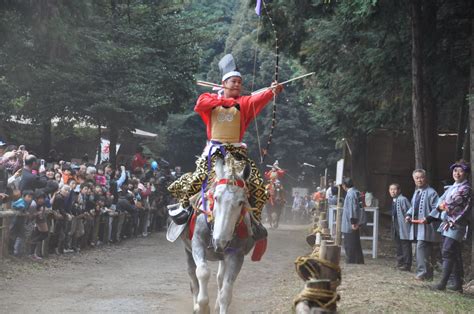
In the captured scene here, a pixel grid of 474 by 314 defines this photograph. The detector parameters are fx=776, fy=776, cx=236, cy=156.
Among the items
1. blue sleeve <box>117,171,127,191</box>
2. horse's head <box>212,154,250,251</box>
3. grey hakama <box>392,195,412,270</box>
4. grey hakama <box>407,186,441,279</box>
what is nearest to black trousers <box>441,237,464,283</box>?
grey hakama <box>407,186,441,279</box>

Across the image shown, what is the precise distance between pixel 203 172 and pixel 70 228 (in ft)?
28.4

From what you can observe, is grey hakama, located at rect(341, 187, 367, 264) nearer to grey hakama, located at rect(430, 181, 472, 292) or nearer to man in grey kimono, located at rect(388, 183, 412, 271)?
man in grey kimono, located at rect(388, 183, 412, 271)

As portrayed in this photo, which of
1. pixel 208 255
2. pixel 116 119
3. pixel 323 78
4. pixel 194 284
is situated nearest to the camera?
pixel 208 255

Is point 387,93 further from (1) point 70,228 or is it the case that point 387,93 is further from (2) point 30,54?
(2) point 30,54

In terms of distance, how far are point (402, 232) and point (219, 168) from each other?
702 centimetres

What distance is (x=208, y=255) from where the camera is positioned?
31.8 ft

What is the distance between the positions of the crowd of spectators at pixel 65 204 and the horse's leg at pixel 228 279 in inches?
272

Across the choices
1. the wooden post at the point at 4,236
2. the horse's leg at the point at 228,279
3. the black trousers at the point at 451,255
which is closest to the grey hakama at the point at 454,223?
the black trousers at the point at 451,255

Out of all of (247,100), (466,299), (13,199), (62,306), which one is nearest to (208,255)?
(247,100)

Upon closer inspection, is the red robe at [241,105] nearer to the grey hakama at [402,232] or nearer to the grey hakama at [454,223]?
the grey hakama at [454,223]

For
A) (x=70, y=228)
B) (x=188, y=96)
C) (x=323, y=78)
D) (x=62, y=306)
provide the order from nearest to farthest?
1. (x=62, y=306)
2. (x=70, y=228)
3. (x=323, y=78)
4. (x=188, y=96)

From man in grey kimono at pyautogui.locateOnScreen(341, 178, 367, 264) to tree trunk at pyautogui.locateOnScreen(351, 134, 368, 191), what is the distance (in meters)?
8.21

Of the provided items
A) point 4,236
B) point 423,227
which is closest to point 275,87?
point 423,227

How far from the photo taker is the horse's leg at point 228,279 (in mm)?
9102
